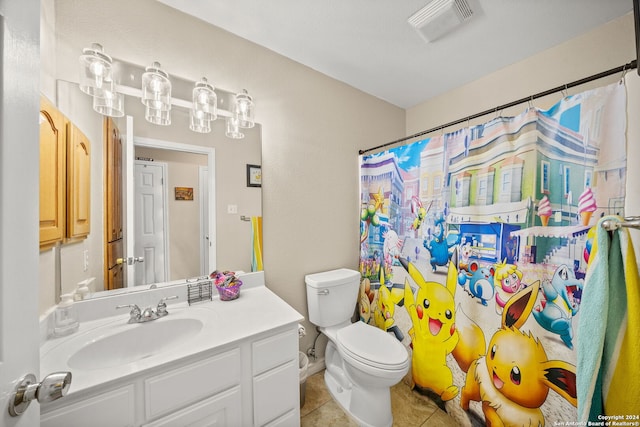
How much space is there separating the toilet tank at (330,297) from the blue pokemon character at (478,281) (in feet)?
2.44

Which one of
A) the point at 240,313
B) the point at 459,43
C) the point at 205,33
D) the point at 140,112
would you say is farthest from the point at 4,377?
the point at 459,43

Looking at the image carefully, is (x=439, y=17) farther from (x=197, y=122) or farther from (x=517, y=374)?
(x=517, y=374)

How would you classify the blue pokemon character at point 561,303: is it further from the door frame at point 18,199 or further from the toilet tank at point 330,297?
the door frame at point 18,199

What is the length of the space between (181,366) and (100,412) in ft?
0.74

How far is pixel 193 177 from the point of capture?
137cm

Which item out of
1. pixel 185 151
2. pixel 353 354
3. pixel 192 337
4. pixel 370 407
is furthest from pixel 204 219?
pixel 370 407

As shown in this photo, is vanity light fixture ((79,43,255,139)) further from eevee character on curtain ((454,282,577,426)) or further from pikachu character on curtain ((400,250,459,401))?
eevee character on curtain ((454,282,577,426))

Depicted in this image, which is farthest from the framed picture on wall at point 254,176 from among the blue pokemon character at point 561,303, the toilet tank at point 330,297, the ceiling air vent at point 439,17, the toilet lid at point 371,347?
the blue pokemon character at point 561,303

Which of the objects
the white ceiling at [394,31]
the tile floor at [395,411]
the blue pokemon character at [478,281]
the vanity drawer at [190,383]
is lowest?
the tile floor at [395,411]

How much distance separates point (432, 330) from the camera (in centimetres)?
156

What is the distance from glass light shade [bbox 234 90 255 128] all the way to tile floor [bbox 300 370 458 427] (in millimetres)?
1911

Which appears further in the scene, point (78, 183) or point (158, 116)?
point (158, 116)

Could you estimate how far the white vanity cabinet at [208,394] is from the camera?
709 millimetres

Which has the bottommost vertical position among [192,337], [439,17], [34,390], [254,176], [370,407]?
[370,407]
